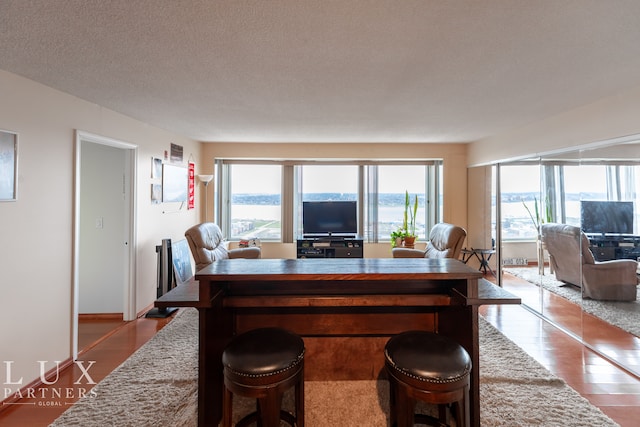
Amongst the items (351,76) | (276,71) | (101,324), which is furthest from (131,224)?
(351,76)

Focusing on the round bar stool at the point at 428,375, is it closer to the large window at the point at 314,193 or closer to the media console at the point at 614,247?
the media console at the point at 614,247

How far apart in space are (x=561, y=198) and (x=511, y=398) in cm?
245

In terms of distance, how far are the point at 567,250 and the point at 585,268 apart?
17.3 inches

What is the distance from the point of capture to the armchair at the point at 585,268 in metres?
2.96

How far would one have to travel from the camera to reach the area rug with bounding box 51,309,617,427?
Result: 75.8 inches

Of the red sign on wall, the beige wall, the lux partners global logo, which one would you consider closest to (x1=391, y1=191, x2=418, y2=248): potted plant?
the beige wall

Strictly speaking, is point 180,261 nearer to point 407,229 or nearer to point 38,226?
point 38,226

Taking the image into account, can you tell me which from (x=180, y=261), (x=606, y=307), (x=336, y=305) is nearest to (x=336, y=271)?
(x=336, y=305)

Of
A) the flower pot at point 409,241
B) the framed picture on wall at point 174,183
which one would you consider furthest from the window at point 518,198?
the framed picture on wall at point 174,183

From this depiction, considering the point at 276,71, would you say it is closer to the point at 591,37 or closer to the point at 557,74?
the point at 591,37

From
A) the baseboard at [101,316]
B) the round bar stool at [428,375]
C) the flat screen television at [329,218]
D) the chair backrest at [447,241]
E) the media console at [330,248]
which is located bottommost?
the baseboard at [101,316]

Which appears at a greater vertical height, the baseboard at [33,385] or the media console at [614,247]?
the media console at [614,247]

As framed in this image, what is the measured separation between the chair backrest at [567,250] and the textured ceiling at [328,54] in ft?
4.64

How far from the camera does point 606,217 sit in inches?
115
